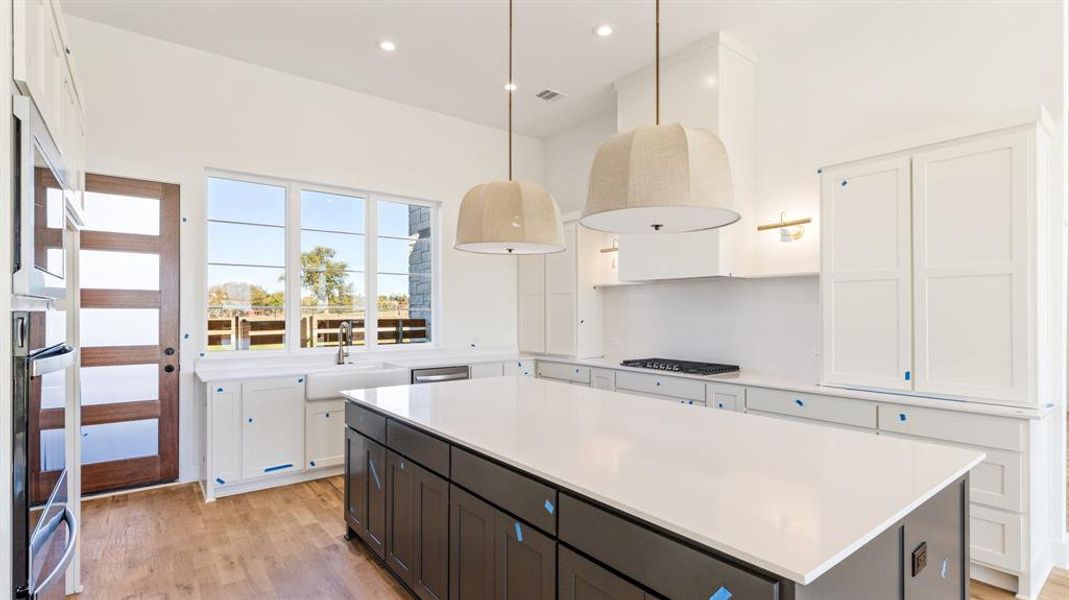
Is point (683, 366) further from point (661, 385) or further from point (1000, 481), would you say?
point (1000, 481)

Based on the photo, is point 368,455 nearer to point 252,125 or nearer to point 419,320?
point 419,320

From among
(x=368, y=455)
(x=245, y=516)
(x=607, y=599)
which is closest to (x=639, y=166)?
(x=607, y=599)

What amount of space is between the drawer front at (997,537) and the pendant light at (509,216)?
248 centimetres

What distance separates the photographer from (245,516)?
345 cm

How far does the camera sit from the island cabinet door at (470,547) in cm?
184

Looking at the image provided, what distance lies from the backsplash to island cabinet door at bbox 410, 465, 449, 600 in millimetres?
2782

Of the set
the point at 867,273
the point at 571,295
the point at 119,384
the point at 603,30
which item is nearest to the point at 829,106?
the point at 867,273

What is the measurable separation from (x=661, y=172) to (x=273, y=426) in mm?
3585

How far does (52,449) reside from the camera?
175 centimetres

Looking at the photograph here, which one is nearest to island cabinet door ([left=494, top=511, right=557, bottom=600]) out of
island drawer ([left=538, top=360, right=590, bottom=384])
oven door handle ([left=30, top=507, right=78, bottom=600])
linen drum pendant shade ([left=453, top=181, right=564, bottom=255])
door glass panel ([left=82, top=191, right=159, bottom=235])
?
linen drum pendant shade ([left=453, top=181, right=564, bottom=255])

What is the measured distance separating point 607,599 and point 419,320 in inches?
168

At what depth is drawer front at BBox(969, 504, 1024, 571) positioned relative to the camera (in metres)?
2.49

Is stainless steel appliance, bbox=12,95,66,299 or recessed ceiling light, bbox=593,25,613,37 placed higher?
recessed ceiling light, bbox=593,25,613,37

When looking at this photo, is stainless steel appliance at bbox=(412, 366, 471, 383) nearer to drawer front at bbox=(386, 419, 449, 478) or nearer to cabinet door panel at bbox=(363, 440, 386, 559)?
cabinet door panel at bbox=(363, 440, 386, 559)
